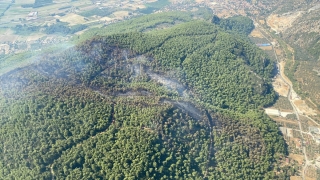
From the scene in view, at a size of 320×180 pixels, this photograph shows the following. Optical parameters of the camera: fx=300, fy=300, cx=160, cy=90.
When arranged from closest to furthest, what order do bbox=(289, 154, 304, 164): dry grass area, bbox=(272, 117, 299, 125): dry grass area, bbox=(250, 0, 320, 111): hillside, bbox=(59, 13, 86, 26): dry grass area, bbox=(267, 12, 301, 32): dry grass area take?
bbox=(289, 154, 304, 164): dry grass area, bbox=(272, 117, 299, 125): dry grass area, bbox=(250, 0, 320, 111): hillside, bbox=(267, 12, 301, 32): dry grass area, bbox=(59, 13, 86, 26): dry grass area

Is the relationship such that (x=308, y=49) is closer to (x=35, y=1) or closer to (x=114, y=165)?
(x=114, y=165)

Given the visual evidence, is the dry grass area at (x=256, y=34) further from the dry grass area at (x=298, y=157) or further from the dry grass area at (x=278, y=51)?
the dry grass area at (x=298, y=157)

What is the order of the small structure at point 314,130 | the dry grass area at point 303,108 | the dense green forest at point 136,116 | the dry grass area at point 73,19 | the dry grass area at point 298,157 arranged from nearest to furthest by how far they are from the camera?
the dense green forest at point 136,116 → the dry grass area at point 298,157 → the small structure at point 314,130 → the dry grass area at point 303,108 → the dry grass area at point 73,19

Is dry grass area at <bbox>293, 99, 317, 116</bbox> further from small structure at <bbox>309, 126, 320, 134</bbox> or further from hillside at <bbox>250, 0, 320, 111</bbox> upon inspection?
small structure at <bbox>309, 126, 320, 134</bbox>

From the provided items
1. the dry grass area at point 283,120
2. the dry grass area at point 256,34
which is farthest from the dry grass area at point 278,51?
the dry grass area at point 283,120

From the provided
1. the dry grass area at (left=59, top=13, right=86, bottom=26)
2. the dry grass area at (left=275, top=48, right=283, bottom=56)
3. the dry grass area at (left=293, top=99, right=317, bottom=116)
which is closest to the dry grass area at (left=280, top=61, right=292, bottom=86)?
the dry grass area at (left=275, top=48, right=283, bottom=56)

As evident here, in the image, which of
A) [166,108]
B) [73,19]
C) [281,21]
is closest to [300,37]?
[281,21]

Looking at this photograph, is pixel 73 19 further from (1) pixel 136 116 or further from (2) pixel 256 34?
(1) pixel 136 116
